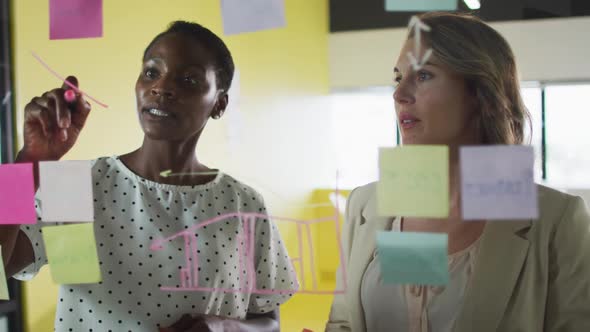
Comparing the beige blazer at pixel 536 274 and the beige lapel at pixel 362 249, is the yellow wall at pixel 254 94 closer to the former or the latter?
the beige lapel at pixel 362 249

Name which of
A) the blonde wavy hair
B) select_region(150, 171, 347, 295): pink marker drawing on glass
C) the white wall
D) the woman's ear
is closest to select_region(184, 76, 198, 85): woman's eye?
the woman's ear

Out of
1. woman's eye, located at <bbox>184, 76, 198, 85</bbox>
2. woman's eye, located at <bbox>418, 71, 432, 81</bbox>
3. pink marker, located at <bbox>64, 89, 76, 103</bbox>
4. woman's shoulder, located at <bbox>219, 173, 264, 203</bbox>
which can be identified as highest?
woman's eye, located at <bbox>184, 76, 198, 85</bbox>

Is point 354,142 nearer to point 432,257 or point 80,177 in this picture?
point 432,257

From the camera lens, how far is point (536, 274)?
773 millimetres

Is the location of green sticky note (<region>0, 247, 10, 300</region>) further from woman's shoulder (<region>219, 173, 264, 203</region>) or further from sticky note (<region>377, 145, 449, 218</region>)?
sticky note (<region>377, 145, 449, 218</region>)

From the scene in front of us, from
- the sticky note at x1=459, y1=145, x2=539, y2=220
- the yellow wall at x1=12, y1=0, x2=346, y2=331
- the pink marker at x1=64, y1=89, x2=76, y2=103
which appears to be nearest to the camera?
the sticky note at x1=459, y1=145, x2=539, y2=220

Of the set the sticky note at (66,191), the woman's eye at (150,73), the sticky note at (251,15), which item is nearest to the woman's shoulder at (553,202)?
the sticky note at (251,15)

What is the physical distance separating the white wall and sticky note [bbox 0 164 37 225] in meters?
0.63

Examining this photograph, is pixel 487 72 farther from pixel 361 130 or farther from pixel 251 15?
pixel 251 15

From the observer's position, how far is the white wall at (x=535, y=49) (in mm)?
774

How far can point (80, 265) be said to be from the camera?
3.09 feet

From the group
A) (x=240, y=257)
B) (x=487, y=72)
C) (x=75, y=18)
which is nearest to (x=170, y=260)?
(x=240, y=257)

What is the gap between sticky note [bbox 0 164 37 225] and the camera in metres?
0.98

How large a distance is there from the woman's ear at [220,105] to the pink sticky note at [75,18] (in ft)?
0.94
